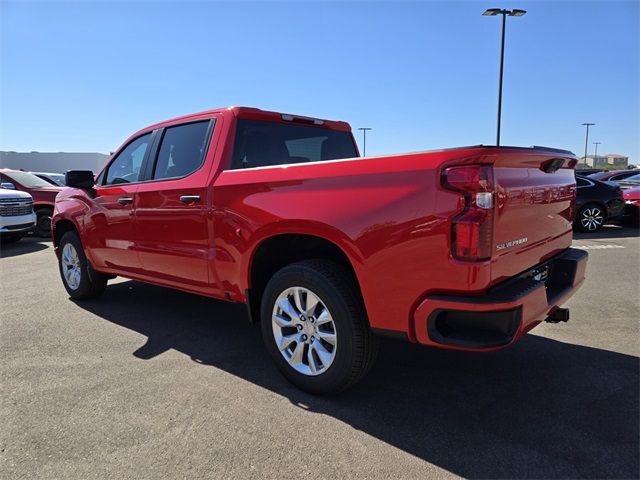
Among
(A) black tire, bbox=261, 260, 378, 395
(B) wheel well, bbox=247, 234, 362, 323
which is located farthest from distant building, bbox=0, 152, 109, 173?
(A) black tire, bbox=261, 260, 378, 395

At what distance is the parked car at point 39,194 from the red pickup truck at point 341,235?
968 centimetres

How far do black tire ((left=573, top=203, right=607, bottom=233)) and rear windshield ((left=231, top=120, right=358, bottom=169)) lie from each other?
8700mm

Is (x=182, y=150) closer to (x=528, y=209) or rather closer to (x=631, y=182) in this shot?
(x=528, y=209)

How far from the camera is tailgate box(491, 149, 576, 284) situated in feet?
7.95

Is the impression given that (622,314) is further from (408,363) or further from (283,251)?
(283,251)

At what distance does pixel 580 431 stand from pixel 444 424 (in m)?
0.73

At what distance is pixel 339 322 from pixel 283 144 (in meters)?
1.88

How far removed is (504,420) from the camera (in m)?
2.70

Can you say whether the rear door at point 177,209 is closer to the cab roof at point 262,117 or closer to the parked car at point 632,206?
the cab roof at point 262,117

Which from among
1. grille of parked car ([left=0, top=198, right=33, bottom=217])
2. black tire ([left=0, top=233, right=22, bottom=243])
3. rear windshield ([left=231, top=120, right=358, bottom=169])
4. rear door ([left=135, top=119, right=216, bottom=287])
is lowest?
black tire ([left=0, top=233, right=22, bottom=243])

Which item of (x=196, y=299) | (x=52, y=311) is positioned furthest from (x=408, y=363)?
(x=52, y=311)

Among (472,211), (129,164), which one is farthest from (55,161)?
(472,211)

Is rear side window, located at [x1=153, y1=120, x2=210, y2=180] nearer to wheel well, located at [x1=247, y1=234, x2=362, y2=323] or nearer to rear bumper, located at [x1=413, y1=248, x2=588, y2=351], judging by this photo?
wheel well, located at [x1=247, y1=234, x2=362, y2=323]

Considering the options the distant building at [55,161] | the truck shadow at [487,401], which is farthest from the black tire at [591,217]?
the distant building at [55,161]
